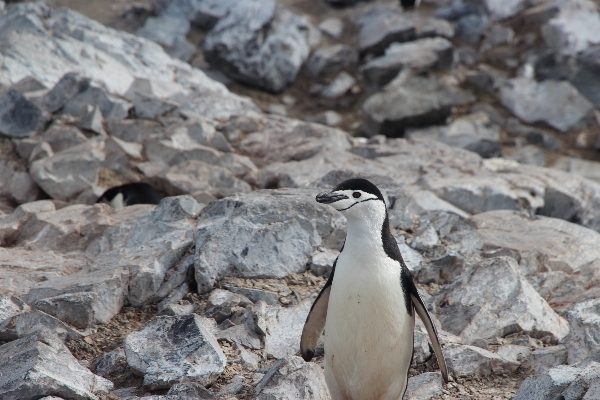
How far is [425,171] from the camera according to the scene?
22.5ft

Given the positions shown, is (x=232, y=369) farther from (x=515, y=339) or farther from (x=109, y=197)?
(x=109, y=197)

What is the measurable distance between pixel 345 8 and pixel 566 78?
18.1 feet

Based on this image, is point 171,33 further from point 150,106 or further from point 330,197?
point 330,197

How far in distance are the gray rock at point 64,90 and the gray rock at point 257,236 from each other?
3.63 meters

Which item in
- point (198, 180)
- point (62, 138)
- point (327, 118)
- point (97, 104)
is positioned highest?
point (97, 104)

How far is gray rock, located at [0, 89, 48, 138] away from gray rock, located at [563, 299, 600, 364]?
5.83m

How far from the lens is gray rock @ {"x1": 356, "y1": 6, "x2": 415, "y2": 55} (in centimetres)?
1355

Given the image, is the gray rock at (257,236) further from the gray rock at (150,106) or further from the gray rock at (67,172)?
the gray rock at (150,106)

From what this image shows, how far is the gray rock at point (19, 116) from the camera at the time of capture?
6.97 m

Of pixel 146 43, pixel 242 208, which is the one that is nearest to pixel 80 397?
pixel 242 208

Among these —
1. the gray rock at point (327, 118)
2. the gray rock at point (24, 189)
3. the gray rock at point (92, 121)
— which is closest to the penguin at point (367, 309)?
the gray rock at point (24, 189)

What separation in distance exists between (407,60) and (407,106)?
2.27 metres

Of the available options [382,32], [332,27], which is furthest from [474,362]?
[332,27]

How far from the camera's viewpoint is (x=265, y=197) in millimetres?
4691
